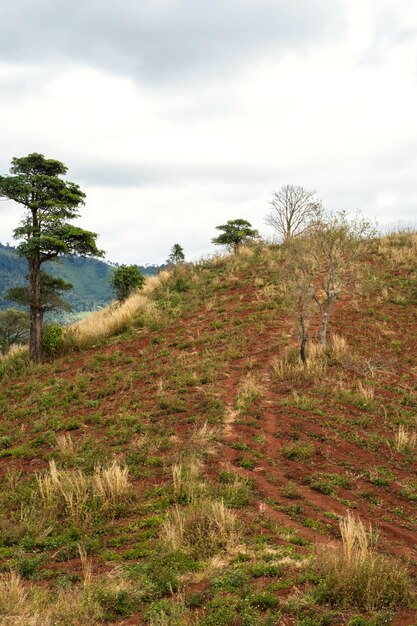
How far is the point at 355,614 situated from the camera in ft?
14.8

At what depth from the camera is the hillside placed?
4961 millimetres

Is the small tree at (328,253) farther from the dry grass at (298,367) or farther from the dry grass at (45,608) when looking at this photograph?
the dry grass at (45,608)

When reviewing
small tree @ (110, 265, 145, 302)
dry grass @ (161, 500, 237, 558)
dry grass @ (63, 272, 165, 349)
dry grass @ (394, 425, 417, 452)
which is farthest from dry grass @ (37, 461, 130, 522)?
small tree @ (110, 265, 145, 302)

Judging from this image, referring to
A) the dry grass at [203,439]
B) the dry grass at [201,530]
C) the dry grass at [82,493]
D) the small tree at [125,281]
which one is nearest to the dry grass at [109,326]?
the small tree at [125,281]

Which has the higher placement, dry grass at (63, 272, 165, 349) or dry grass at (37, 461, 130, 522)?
dry grass at (63, 272, 165, 349)

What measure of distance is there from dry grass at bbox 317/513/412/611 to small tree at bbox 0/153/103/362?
1603 centimetres

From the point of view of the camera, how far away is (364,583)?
4820 millimetres

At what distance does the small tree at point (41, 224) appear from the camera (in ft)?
60.4

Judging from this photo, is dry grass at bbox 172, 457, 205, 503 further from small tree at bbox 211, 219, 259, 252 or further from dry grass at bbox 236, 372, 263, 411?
small tree at bbox 211, 219, 259, 252

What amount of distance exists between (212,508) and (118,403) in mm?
6949

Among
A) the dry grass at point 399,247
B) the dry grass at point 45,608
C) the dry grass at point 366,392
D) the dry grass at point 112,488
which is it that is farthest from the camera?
the dry grass at point 399,247

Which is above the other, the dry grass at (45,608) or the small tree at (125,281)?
the small tree at (125,281)

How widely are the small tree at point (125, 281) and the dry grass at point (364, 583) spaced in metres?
22.6

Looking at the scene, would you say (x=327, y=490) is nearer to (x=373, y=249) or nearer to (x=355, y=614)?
(x=355, y=614)
